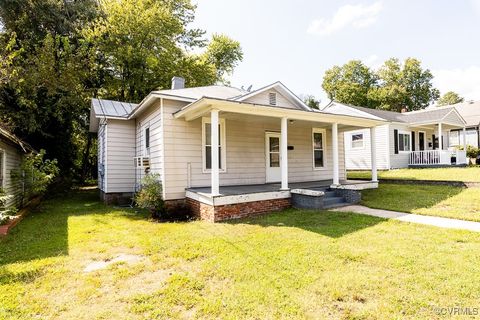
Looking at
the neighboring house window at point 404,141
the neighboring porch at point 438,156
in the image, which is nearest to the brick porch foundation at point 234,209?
the neighboring house window at point 404,141

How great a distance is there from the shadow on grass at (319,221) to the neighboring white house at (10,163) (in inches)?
264

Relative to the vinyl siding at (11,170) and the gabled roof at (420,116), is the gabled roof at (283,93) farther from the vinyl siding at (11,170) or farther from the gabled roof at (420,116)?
the gabled roof at (420,116)

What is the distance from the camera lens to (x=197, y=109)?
24.7ft

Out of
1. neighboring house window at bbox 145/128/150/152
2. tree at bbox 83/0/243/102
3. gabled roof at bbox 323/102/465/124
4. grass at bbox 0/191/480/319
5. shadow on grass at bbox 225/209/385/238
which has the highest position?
tree at bbox 83/0/243/102

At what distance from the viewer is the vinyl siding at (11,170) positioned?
824 cm

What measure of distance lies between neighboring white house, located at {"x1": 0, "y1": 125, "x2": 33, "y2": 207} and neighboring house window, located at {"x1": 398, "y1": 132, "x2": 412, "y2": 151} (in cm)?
2007

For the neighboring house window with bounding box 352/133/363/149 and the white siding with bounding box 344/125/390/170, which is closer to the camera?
the white siding with bounding box 344/125/390/170

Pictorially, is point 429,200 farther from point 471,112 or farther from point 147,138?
point 471,112

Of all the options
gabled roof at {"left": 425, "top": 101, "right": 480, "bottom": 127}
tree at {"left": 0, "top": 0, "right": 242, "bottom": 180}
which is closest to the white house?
tree at {"left": 0, "top": 0, "right": 242, "bottom": 180}

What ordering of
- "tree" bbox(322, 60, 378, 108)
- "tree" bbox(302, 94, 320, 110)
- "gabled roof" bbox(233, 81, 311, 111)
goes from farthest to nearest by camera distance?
"tree" bbox(322, 60, 378, 108), "tree" bbox(302, 94, 320, 110), "gabled roof" bbox(233, 81, 311, 111)

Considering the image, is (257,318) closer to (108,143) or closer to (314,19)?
(108,143)

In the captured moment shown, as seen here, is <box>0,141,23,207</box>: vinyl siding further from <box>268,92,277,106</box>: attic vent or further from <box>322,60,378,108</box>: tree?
<box>322,60,378,108</box>: tree

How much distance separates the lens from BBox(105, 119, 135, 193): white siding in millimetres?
11258

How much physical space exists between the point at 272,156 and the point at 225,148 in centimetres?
216
